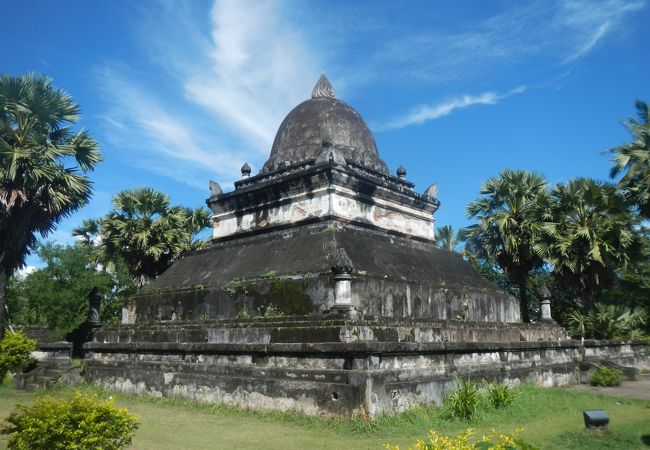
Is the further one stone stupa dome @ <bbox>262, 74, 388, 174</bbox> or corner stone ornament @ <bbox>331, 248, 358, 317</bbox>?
stone stupa dome @ <bbox>262, 74, 388, 174</bbox>

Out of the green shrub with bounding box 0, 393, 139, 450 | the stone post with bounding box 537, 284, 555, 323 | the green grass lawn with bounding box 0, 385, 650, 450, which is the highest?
the stone post with bounding box 537, 284, 555, 323

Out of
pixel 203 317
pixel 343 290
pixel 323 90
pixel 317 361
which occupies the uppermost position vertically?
pixel 323 90

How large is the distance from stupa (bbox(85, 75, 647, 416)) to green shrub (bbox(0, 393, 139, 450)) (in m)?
4.22

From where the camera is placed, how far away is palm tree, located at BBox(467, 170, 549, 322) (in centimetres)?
2222

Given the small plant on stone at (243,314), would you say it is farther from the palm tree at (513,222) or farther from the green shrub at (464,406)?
the palm tree at (513,222)

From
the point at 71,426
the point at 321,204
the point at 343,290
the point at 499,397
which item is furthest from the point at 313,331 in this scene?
the point at 71,426

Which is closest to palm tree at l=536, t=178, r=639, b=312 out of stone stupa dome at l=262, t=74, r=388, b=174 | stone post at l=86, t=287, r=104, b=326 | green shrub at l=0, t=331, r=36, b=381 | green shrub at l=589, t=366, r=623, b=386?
green shrub at l=589, t=366, r=623, b=386

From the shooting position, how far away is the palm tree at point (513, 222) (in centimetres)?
2222

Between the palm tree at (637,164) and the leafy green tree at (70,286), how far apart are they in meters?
23.6

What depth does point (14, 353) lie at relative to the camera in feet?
52.3

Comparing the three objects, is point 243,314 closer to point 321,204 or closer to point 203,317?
point 203,317

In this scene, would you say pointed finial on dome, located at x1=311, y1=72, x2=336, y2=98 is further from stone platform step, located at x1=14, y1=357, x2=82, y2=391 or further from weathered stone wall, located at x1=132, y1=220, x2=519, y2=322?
stone platform step, located at x1=14, y1=357, x2=82, y2=391

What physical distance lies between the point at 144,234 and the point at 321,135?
1058cm

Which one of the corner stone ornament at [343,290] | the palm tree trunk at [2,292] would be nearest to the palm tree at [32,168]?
the palm tree trunk at [2,292]
